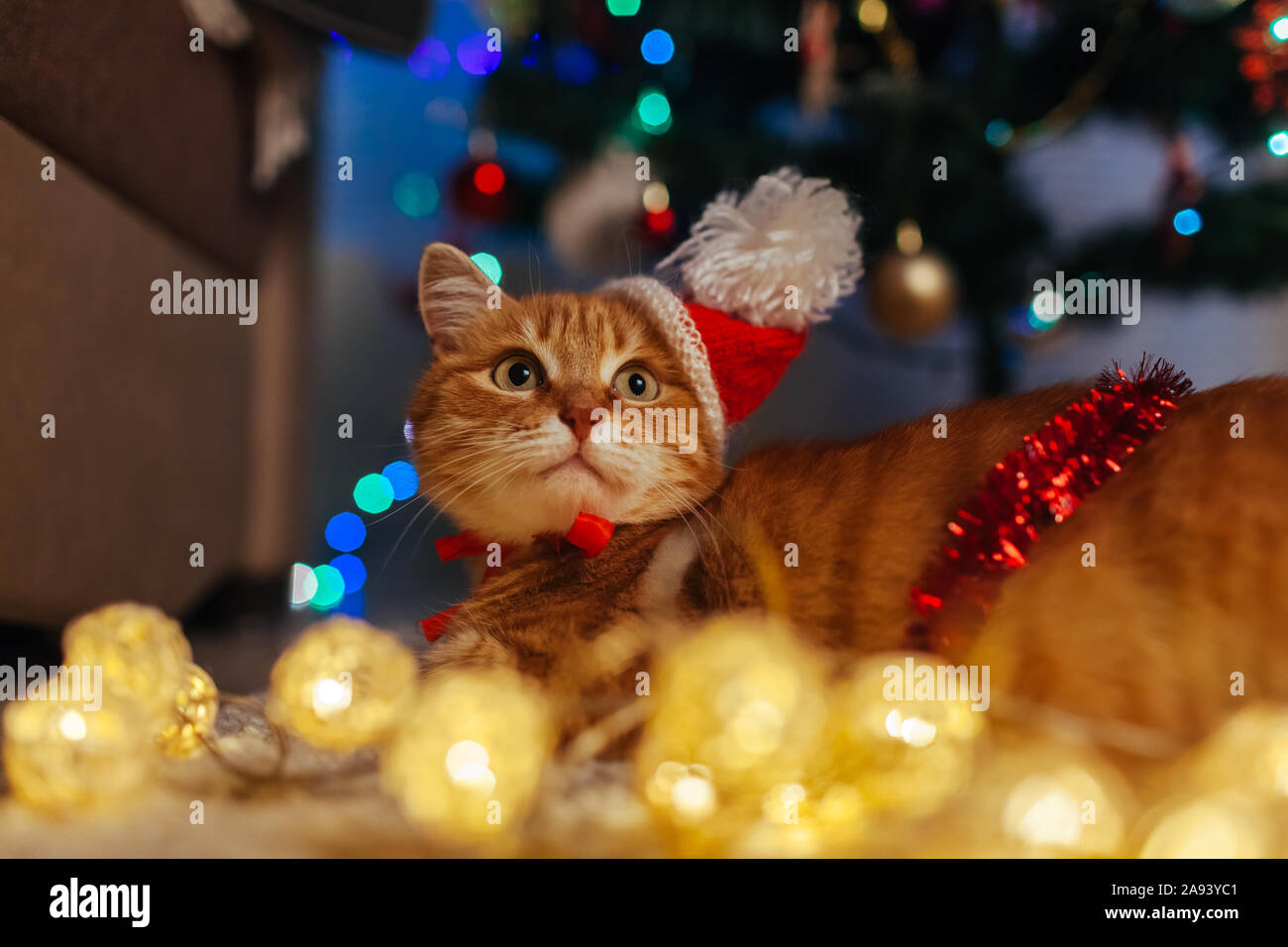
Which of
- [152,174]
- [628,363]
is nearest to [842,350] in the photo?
[628,363]

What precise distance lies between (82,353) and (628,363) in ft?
2.98

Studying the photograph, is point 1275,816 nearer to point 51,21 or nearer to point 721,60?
point 51,21

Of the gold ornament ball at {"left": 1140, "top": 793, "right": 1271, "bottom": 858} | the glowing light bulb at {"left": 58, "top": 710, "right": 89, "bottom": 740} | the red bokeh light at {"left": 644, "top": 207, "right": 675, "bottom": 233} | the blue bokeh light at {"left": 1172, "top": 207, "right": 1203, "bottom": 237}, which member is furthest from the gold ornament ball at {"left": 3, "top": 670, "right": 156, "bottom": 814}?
the blue bokeh light at {"left": 1172, "top": 207, "right": 1203, "bottom": 237}

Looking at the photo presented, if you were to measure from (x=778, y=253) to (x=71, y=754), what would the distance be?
0.80m

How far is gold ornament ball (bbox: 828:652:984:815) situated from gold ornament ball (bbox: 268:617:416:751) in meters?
0.44

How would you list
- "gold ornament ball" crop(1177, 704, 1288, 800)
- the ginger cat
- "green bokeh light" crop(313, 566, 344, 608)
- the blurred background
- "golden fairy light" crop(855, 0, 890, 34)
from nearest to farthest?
"gold ornament ball" crop(1177, 704, 1288, 800) → the ginger cat → the blurred background → "golden fairy light" crop(855, 0, 890, 34) → "green bokeh light" crop(313, 566, 344, 608)

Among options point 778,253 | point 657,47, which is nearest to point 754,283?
point 778,253

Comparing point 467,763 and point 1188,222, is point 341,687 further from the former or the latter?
point 1188,222

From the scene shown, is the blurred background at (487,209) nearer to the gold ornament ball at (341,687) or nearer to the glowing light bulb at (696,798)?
the gold ornament ball at (341,687)

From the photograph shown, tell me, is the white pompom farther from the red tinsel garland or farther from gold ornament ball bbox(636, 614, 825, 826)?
gold ornament ball bbox(636, 614, 825, 826)

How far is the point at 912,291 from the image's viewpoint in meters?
1.77

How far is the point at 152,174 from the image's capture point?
1470 mm

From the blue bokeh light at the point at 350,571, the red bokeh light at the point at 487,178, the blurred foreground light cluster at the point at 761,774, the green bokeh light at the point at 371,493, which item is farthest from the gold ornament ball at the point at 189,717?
the red bokeh light at the point at 487,178

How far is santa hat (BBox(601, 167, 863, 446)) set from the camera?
917 mm
